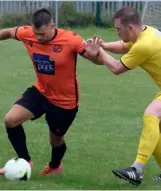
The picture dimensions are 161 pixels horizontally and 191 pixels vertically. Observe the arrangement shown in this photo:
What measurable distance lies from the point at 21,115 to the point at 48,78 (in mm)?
514

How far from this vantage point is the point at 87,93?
1541 cm

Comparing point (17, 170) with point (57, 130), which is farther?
point (57, 130)

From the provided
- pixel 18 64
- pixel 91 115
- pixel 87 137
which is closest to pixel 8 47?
pixel 18 64

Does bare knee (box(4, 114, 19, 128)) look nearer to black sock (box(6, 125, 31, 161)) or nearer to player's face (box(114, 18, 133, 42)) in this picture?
black sock (box(6, 125, 31, 161))

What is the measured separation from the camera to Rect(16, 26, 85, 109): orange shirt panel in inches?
314

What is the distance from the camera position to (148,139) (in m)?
7.59

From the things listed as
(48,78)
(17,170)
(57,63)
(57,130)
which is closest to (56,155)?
(57,130)

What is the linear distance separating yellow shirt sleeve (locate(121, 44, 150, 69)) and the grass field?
4.34 ft

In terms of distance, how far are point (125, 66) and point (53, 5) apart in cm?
2575

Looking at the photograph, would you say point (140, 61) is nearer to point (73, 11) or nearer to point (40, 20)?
point (40, 20)

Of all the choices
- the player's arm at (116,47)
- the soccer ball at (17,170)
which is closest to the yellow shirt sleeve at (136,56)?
the player's arm at (116,47)

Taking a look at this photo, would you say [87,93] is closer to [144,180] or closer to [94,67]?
[94,67]

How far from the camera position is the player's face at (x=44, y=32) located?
7811 mm

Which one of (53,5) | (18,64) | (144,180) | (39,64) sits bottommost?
(53,5)
